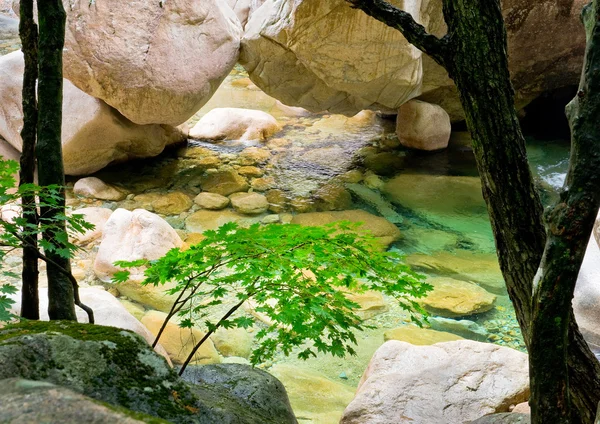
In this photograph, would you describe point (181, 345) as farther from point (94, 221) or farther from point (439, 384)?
point (94, 221)

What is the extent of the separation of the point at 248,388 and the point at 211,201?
17.3ft

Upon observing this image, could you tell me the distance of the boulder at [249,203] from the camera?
7859 millimetres

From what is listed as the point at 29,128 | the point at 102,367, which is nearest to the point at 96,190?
the point at 29,128

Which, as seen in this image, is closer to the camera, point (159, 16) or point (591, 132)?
point (591, 132)

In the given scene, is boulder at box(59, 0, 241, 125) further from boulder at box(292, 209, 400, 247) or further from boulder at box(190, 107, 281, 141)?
boulder at box(190, 107, 281, 141)

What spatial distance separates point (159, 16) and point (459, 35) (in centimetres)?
576

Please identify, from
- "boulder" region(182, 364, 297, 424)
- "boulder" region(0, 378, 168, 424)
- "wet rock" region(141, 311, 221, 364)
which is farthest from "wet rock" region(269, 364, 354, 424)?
"boulder" region(0, 378, 168, 424)

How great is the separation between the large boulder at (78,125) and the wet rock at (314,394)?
462cm

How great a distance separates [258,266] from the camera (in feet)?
8.16

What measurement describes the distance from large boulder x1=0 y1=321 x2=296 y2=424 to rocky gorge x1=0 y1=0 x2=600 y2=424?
1123mm

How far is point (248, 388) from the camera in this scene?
2.92 metres

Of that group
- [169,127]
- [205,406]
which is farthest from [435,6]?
[205,406]

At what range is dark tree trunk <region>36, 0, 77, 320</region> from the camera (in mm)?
2527

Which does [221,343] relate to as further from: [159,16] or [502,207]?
[159,16]
